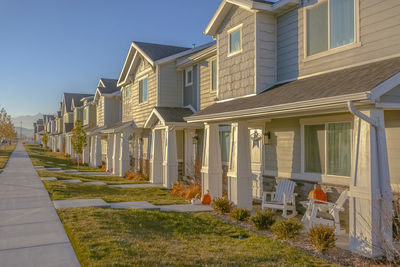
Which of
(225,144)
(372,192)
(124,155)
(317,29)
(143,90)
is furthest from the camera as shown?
(124,155)


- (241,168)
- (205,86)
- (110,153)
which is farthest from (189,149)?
(110,153)

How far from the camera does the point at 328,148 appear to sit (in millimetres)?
9328

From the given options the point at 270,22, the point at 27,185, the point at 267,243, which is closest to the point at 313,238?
the point at 267,243

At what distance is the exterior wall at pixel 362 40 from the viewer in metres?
7.55

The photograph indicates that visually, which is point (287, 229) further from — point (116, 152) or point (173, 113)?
point (116, 152)

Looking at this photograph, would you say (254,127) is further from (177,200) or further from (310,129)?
(177,200)

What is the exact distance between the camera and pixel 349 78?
7.44 m

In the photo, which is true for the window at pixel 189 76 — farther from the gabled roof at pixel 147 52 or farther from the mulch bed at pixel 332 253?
the mulch bed at pixel 332 253

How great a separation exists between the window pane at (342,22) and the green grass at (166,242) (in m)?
4.95

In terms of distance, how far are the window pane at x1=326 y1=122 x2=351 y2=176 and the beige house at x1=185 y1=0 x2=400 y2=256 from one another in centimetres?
2

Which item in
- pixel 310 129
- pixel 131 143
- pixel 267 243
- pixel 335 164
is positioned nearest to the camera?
pixel 267 243

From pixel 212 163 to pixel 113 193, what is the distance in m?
5.25

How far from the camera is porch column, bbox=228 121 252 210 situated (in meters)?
10.7

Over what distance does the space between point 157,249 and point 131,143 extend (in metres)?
18.7
